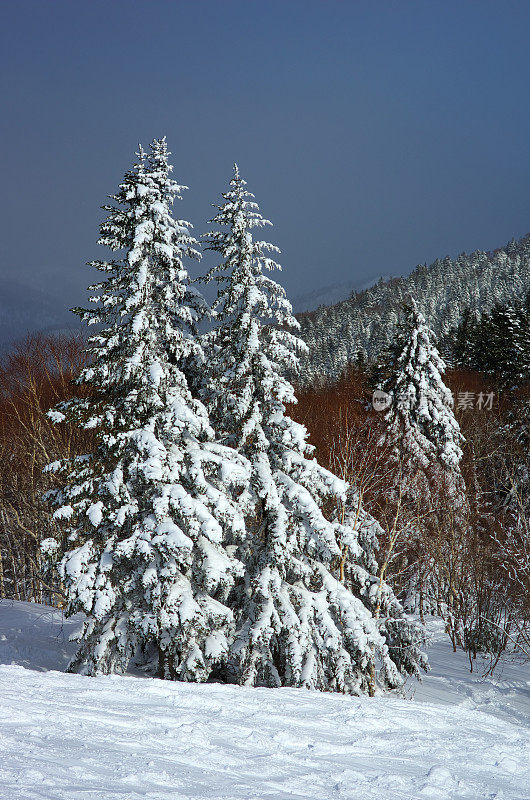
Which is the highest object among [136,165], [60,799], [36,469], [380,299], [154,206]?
[380,299]

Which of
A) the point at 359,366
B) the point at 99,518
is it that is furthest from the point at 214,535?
the point at 359,366

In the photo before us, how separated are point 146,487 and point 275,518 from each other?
9.45 ft

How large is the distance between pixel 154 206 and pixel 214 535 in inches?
287

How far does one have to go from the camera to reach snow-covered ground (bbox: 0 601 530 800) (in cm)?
477

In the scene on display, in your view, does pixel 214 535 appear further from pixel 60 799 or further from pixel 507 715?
pixel 507 715

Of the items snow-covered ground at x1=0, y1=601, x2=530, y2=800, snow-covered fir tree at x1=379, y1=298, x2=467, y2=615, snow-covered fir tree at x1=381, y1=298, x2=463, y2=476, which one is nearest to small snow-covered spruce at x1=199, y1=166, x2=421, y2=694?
Result: snow-covered ground at x1=0, y1=601, x2=530, y2=800

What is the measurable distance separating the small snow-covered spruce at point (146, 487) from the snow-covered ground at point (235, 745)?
182cm

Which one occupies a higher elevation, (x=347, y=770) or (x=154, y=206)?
(x=154, y=206)

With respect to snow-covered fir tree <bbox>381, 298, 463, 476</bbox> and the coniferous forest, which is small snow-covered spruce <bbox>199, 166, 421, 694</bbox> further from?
snow-covered fir tree <bbox>381, 298, 463, 476</bbox>

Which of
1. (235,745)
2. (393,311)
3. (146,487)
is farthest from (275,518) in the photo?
(393,311)

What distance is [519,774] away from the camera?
6938 mm

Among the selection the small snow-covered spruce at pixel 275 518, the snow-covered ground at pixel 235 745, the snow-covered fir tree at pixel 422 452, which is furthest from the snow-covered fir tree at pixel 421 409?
the snow-covered ground at pixel 235 745

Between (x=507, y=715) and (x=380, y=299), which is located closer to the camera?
(x=507, y=715)

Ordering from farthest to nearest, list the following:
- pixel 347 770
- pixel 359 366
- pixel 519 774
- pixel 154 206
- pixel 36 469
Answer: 1. pixel 359 366
2. pixel 36 469
3. pixel 154 206
4. pixel 519 774
5. pixel 347 770
